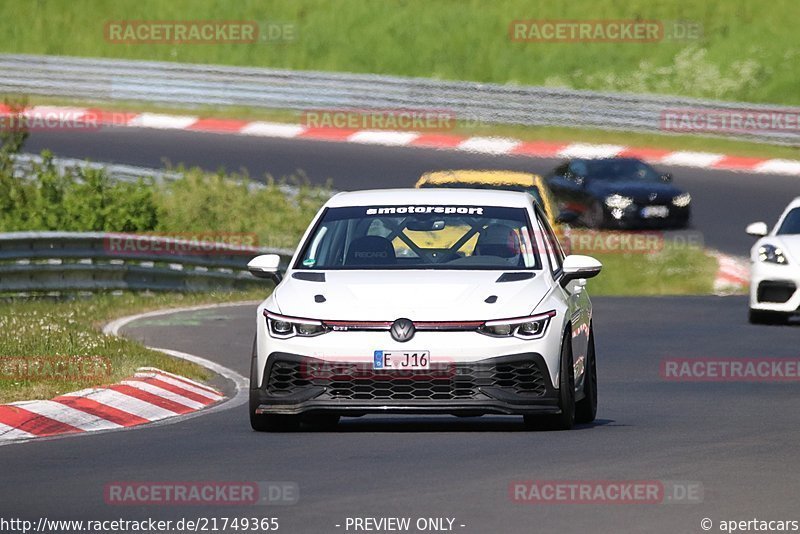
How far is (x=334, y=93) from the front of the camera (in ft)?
134

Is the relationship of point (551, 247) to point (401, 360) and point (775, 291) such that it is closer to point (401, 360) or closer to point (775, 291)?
point (401, 360)

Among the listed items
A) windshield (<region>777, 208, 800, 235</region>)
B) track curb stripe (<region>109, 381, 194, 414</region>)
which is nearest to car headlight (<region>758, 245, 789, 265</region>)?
windshield (<region>777, 208, 800, 235</region>)

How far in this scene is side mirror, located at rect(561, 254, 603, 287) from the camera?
12.9 m

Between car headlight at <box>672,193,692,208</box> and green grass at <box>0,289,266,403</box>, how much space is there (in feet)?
36.0

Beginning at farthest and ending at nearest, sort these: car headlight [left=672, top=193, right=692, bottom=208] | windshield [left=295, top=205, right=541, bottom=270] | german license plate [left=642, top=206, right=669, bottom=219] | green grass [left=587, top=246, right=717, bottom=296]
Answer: car headlight [left=672, top=193, right=692, bottom=208]
german license plate [left=642, top=206, right=669, bottom=219]
green grass [left=587, top=246, right=717, bottom=296]
windshield [left=295, top=205, right=541, bottom=270]

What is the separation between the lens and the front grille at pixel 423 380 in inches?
477

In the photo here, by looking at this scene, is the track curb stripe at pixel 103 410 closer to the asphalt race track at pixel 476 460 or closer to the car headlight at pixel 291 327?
the asphalt race track at pixel 476 460

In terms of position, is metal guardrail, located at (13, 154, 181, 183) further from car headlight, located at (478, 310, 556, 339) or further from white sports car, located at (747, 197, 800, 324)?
car headlight, located at (478, 310, 556, 339)

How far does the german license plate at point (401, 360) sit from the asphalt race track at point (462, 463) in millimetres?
426

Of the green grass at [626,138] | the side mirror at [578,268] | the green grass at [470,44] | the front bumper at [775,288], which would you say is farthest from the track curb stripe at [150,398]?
the green grass at [470,44]

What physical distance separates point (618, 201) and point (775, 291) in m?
9.77

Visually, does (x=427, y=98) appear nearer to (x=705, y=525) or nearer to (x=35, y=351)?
(x=35, y=351)

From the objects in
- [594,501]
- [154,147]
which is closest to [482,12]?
[154,147]

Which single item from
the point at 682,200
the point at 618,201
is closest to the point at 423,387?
the point at 618,201
